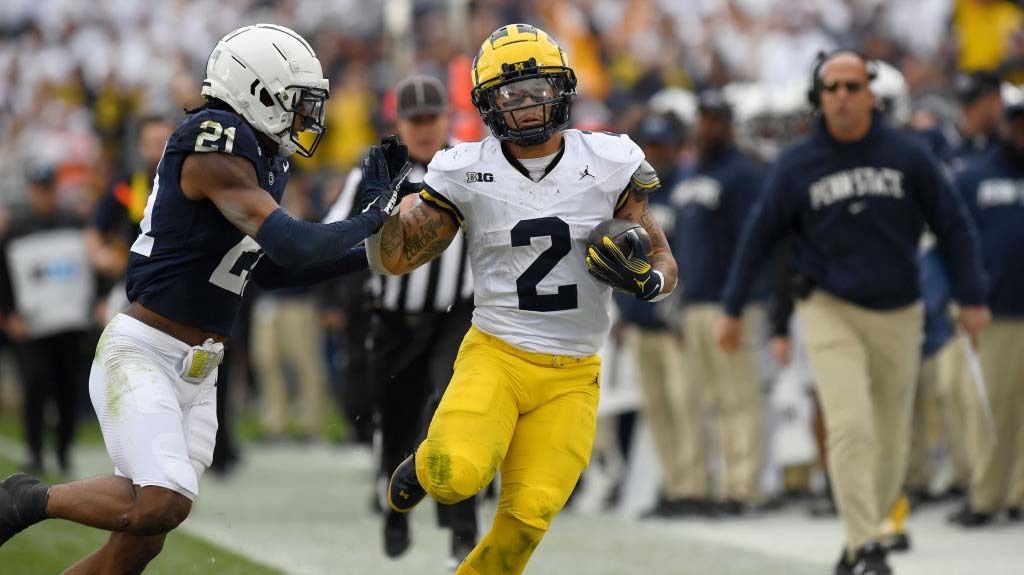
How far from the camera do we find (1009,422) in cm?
825

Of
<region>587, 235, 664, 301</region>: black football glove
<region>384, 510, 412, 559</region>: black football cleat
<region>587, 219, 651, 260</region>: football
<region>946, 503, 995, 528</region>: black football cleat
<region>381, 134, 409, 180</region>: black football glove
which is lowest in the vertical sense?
<region>946, 503, 995, 528</region>: black football cleat

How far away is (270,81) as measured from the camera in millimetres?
5145

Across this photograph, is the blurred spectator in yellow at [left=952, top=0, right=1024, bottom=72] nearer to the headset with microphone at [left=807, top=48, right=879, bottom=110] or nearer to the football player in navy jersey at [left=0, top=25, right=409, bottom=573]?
the headset with microphone at [left=807, top=48, right=879, bottom=110]

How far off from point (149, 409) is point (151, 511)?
31cm

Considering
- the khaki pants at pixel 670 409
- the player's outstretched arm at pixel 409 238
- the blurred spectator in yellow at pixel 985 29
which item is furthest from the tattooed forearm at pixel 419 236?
the blurred spectator in yellow at pixel 985 29

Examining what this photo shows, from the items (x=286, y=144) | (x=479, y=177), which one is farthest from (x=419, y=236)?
(x=286, y=144)

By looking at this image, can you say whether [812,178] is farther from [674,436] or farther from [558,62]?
[674,436]

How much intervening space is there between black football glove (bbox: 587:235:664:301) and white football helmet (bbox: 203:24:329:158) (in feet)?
3.40

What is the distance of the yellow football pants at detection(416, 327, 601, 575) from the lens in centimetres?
504

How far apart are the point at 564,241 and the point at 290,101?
3.24ft

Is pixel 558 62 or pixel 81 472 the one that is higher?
pixel 558 62

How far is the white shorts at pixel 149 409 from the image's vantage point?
494 cm

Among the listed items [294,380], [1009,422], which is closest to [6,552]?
[1009,422]


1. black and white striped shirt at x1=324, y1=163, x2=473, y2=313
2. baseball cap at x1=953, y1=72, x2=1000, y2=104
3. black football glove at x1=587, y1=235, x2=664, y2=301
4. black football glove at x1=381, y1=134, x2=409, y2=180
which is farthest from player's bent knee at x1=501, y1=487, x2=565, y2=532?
baseball cap at x1=953, y1=72, x2=1000, y2=104
